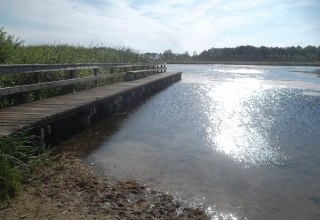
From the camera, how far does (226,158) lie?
7.33 meters

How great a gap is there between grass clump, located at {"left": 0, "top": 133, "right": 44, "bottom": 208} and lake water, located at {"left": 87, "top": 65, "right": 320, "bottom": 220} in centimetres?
132

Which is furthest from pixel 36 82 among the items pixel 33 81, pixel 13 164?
pixel 13 164

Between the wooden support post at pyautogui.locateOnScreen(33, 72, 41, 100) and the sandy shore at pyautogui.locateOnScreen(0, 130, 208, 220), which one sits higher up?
the wooden support post at pyautogui.locateOnScreen(33, 72, 41, 100)

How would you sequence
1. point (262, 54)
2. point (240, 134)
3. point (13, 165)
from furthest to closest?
point (262, 54)
point (240, 134)
point (13, 165)

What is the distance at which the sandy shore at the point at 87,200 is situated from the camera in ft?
14.3

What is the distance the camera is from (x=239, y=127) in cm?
1068

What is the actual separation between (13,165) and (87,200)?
3.97 ft

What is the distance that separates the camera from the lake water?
5180 mm

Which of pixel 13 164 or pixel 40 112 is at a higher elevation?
pixel 40 112

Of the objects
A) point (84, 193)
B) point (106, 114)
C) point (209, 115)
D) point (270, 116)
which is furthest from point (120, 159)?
point (270, 116)

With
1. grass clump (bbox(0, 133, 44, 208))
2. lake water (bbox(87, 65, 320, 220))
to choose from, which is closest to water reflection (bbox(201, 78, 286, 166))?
lake water (bbox(87, 65, 320, 220))

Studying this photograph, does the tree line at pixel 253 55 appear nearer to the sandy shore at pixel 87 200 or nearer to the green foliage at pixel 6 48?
the green foliage at pixel 6 48

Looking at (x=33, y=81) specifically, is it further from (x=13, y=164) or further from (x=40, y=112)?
(x=13, y=164)

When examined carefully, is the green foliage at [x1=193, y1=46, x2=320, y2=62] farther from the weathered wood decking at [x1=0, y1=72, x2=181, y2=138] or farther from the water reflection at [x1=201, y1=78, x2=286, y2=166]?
the weathered wood decking at [x1=0, y1=72, x2=181, y2=138]
